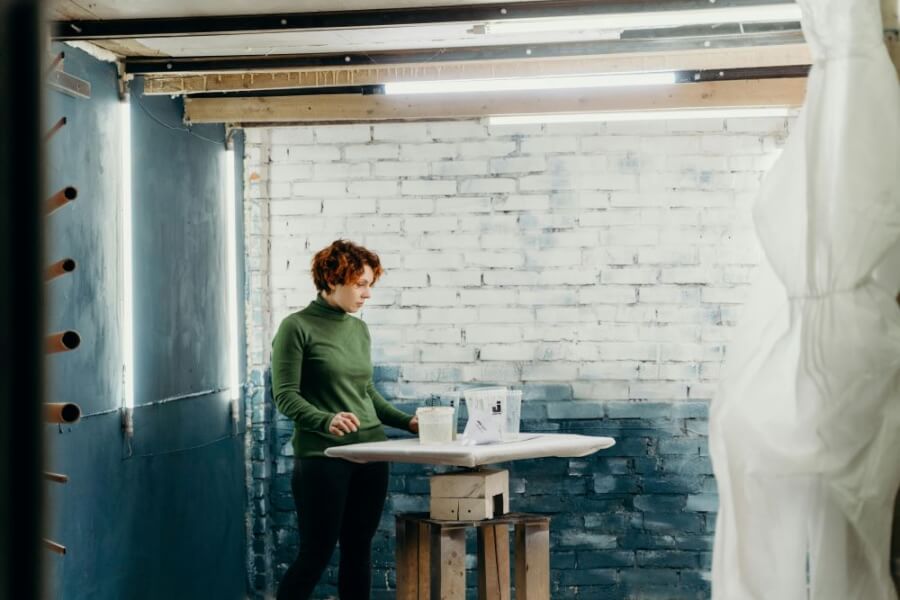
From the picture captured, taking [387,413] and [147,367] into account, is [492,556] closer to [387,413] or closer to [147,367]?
[387,413]

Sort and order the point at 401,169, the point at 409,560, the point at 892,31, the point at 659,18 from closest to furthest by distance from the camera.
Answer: the point at 892,31
the point at 659,18
the point at 409,560
the point at 401,169

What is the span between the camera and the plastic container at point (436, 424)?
369 centimetres

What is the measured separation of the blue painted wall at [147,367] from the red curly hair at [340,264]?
2.06ft

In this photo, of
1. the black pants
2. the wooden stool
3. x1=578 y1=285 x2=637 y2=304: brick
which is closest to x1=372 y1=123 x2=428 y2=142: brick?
x1=578 y1=285 x2=637 y2=304: brick

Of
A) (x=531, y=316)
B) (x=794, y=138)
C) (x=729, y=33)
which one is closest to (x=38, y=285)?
(x=794, y=138)

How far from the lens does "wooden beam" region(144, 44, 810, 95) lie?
12.0ft

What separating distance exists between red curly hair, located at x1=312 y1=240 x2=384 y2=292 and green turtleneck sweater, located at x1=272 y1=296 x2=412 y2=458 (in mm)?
82

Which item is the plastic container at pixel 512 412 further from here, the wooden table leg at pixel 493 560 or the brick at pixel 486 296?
the brick at pixel 486 296

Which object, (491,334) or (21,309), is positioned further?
(491,334)

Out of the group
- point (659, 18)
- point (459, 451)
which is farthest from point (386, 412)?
point (659, 18)

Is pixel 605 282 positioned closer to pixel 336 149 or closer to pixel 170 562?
pixel 336 149

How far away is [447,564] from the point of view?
3529 millimetres

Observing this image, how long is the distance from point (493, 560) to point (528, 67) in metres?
1.67

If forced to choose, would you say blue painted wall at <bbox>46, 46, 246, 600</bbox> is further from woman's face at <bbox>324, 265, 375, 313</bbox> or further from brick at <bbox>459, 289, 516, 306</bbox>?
brick at <bbox>459, 289, 516, 306</bbox>
